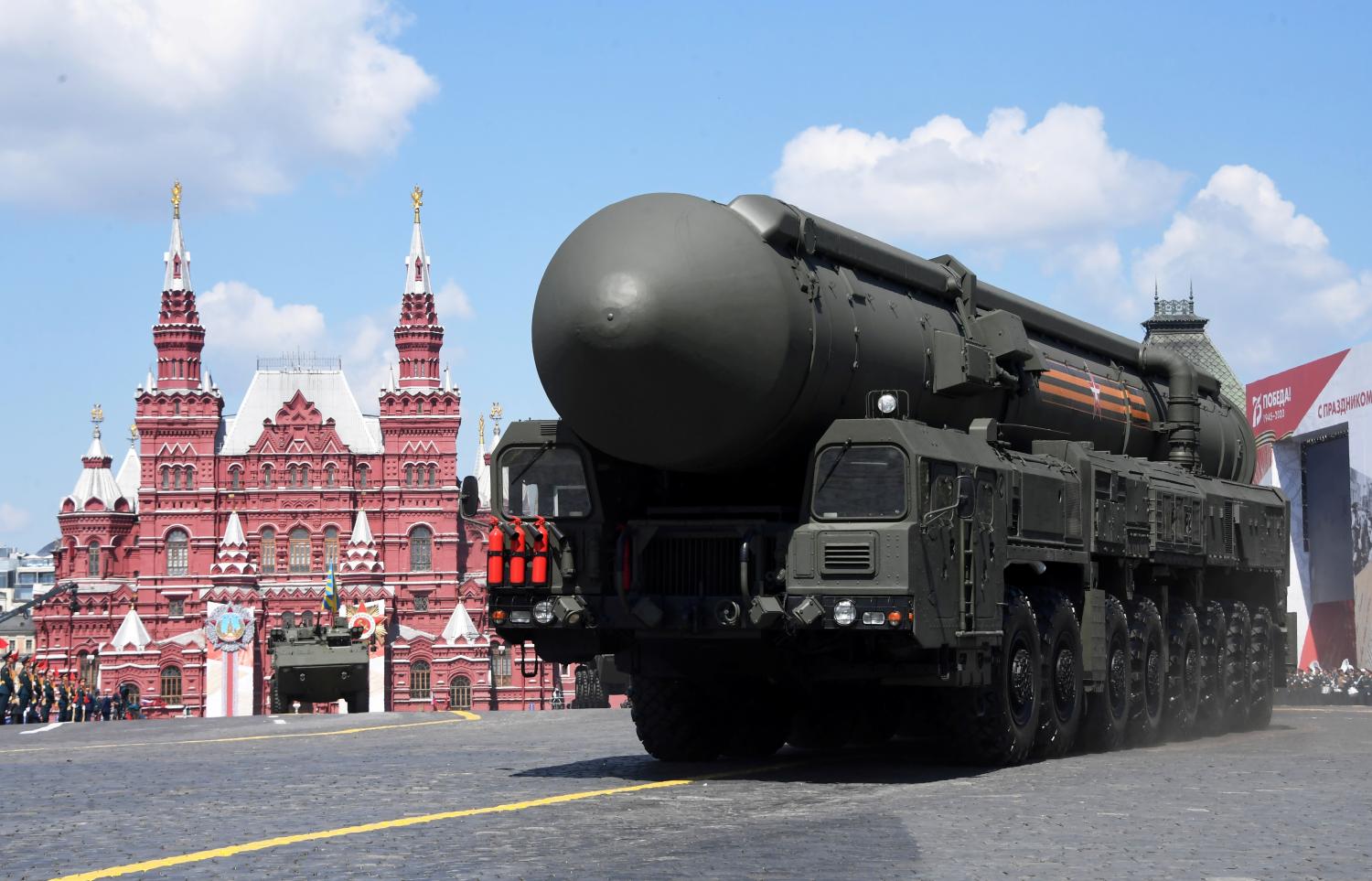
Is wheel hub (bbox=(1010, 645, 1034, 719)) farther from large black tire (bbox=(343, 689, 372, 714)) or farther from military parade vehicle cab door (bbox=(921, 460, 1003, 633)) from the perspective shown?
large black tire (bbox=(343, 689, 372, 714))

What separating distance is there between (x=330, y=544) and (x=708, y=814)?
100 m

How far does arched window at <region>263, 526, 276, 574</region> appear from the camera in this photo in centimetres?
11069

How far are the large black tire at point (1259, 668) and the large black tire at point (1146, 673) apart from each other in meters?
3.67

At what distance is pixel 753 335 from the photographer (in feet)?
45.5

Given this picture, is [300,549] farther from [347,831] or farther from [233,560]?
[347,831]

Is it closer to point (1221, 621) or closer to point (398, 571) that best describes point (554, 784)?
point (1221, 621)

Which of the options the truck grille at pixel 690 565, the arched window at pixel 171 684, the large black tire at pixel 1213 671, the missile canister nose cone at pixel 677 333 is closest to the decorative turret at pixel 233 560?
the arched window at pixel 171 684

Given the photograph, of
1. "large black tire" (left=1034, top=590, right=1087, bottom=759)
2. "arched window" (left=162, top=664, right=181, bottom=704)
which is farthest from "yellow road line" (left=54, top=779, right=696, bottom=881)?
"arched window" (left=162, top=664, right=181, bottom=704)

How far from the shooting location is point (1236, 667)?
900 inches

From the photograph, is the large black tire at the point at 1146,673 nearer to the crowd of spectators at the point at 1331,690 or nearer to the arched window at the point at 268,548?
the crowd of spectators at the point at 1331,690

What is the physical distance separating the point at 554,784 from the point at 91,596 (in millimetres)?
98656

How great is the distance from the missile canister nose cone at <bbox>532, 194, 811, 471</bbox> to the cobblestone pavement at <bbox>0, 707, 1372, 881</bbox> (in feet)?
Result: 9.03

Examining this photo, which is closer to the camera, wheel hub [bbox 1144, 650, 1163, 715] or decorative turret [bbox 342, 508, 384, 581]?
wheel hub [bbox 1144, 650, 1163, 715]

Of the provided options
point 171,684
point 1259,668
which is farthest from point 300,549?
point 1259,668
